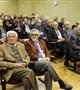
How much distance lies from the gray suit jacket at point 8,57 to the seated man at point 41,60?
0.20m

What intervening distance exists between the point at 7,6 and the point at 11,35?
445 inches

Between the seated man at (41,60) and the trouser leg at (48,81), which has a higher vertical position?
the seated man at (41,60)

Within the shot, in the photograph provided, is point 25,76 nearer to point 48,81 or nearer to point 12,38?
point 48,81

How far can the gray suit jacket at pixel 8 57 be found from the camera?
132 inches

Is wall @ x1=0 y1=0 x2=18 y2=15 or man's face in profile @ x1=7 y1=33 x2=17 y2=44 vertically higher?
wall @ x1=0 y1=0 x2=18 y2=15

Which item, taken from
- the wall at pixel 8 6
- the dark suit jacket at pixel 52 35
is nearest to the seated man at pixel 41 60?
the dark suit jacket at pixel 52 35

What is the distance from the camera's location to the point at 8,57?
3506 mm

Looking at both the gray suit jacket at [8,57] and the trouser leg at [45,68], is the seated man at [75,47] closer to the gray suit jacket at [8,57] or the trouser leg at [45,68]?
the trouser leg at [45,68]

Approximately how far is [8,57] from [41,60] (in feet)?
2.22

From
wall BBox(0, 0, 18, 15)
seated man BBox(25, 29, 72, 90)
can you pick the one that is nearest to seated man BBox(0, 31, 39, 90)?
seated man BBox(25, 29, 72, 90)

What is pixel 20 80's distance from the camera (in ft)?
11.1

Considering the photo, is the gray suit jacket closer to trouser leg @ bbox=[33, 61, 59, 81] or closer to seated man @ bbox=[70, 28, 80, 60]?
trouser leg @ bbox=[33, 61, 59, 81]

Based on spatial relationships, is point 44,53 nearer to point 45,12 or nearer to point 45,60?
point 45,60

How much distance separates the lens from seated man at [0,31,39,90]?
3.32 metres
